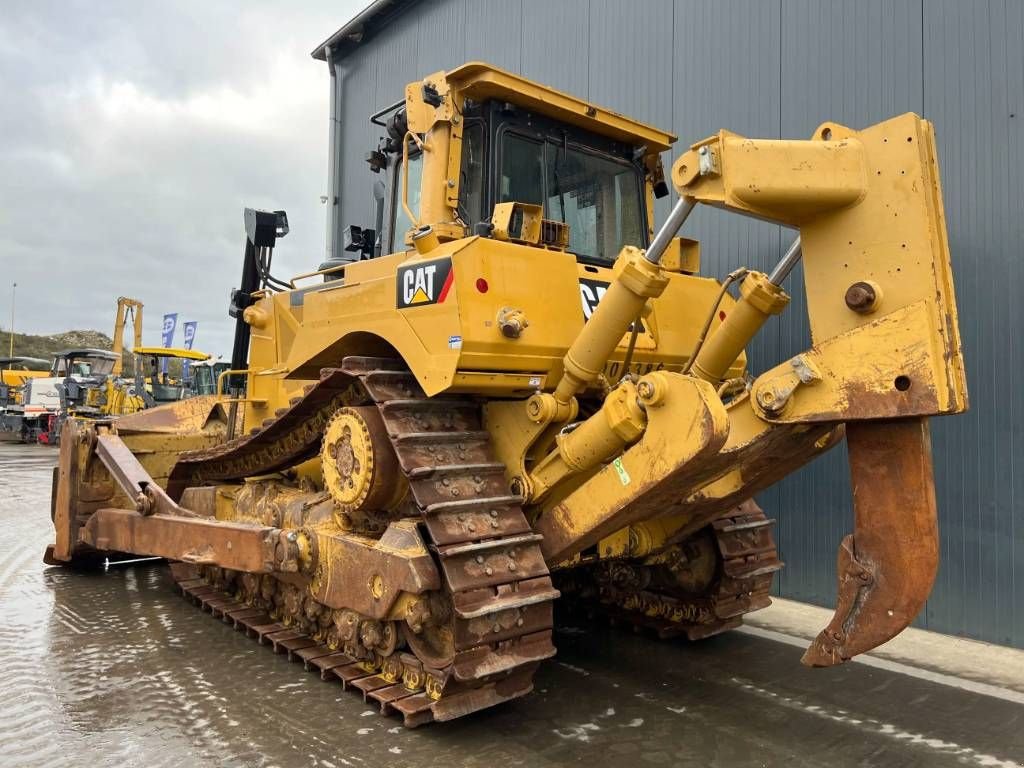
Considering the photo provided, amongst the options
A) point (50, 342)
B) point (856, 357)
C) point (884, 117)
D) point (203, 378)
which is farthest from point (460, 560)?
point (50, 342)

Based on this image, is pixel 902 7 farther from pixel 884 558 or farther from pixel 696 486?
pixel 884 558

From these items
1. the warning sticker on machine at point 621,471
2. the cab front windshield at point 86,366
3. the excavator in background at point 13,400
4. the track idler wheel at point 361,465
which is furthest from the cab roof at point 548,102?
the excavator in background at point 13,400

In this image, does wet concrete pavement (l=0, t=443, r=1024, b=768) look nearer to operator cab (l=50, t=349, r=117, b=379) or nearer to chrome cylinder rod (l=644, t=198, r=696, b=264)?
chrome cylinder rod (l=644, t=198, r=696, b=264)

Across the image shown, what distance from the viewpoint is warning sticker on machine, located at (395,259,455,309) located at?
13.0 ft

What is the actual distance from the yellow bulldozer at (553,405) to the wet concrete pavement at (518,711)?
23 cm

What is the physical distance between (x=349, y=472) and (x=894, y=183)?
9.77 feet

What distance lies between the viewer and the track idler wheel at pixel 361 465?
4.28m

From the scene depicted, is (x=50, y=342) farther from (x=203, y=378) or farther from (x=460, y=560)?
(x=460, y=560)

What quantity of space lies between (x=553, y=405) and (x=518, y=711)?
5.30 feet

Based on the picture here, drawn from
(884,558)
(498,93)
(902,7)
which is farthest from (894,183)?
(902,7)

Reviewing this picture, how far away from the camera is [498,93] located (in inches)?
181

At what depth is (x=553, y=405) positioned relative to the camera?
3986 mm

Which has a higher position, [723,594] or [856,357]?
[856,357]

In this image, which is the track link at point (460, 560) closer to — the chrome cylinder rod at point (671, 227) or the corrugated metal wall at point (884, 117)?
the chrome cylinder rod at point (671, 227)
